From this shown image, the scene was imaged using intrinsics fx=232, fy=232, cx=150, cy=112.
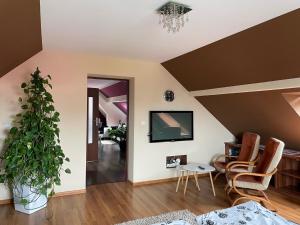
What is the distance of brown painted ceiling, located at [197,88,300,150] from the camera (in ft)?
12.1

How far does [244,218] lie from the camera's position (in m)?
1.85

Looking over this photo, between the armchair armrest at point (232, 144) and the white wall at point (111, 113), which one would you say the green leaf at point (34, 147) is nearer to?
the armchair armrest at point (232, 144)

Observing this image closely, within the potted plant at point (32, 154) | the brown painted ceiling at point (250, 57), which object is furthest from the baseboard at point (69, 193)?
the brown painted ceiling at point (250, 57)

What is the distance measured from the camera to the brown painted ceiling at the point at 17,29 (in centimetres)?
A: 182

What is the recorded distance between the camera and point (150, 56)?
4.18 m

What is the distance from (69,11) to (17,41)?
30.2 inches

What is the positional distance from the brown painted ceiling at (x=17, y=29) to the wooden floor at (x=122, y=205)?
2090 millimetres

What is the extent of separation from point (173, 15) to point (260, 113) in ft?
9.42

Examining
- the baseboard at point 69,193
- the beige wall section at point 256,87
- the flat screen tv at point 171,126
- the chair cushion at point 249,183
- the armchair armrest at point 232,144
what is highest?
the beige wall section at point 256,87

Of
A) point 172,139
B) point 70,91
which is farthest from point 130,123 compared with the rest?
point 70,91

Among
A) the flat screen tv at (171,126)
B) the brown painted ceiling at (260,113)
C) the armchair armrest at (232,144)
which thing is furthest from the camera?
the armchair armrest at (232,144)

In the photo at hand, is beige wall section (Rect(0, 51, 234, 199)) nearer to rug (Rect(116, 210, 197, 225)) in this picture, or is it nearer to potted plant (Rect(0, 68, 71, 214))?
potted plant (Rect(0, 68, 71, 214))

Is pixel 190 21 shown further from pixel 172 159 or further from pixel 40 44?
pixel 172 159

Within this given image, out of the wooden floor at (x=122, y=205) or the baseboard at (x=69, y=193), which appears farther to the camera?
the baseboard at (x=69, y=193)
